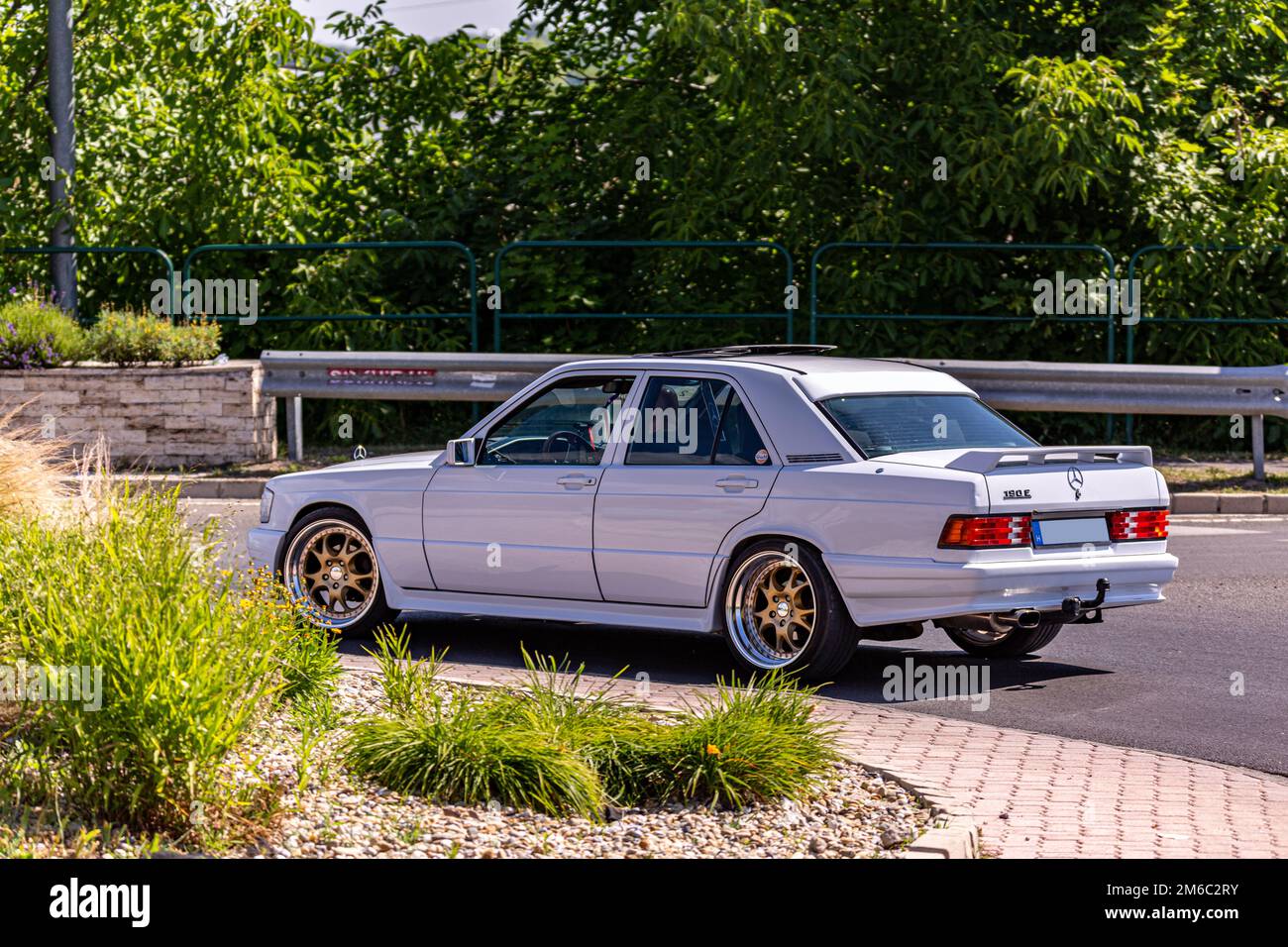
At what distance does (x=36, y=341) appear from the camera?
17.9m

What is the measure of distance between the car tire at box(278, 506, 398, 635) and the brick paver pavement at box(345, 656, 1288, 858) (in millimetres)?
2424

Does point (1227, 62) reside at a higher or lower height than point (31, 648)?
higher

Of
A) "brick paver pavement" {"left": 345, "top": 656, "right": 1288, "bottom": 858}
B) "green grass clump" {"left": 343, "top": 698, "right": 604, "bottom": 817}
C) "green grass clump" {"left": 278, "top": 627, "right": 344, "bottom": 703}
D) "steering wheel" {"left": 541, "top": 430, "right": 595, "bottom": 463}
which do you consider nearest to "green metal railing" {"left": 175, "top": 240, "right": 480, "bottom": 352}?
"steering wheel" {"left": 541, "top": 430, "right": 595, "bottom": 463}

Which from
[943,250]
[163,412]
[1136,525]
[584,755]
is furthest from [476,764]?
[943,250]

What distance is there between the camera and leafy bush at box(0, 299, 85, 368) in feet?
58.6

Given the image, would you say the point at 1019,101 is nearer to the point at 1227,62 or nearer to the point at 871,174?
the point at 871,174

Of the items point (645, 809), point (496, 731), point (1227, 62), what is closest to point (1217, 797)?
point (645, 809)

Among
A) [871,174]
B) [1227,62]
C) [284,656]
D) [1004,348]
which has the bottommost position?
[284,656]

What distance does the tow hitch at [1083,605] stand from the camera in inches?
330

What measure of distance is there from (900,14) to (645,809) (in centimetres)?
1416

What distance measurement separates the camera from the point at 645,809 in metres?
5.86

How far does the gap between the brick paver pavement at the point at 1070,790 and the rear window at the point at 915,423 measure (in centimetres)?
142
